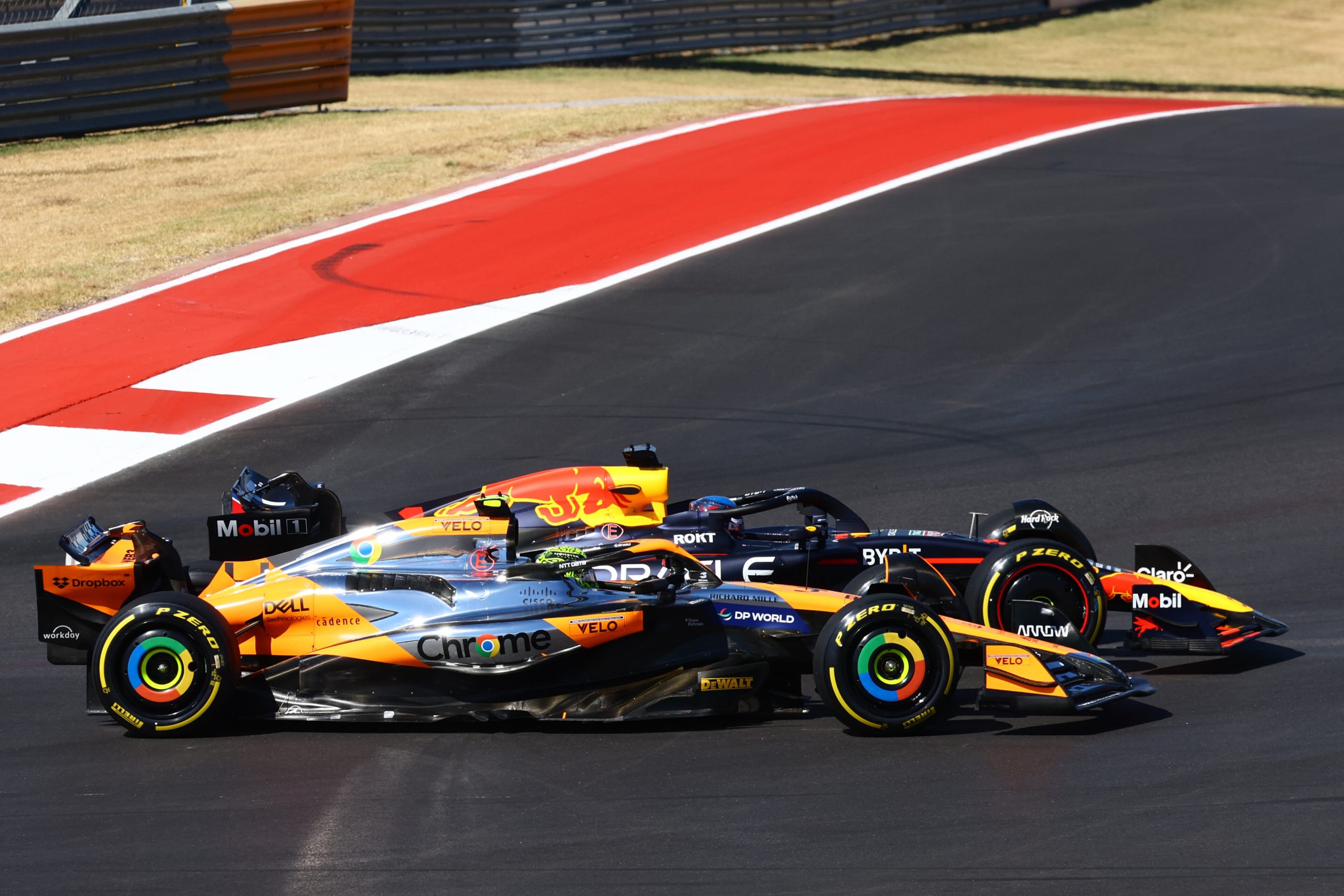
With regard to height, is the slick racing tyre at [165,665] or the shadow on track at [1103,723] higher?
the slick racing tyre at [165,665]

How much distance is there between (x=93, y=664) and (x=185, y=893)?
1657mm

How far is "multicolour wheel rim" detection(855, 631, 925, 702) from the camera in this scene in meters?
6.50

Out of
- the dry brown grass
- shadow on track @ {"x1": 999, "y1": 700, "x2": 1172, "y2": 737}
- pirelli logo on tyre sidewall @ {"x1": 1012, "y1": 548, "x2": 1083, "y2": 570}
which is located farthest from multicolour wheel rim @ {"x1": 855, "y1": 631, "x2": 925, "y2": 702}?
the dry brown grass

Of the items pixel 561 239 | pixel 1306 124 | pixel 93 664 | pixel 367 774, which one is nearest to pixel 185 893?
pixel 367 774

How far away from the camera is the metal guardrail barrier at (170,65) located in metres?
19.6

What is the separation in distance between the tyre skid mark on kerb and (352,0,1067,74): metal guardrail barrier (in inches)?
361

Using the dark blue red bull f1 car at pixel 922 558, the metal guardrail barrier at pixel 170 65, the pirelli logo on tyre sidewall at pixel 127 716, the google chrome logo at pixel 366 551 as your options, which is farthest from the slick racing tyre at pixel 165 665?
the metal guardrail barrier at pixel 170 65

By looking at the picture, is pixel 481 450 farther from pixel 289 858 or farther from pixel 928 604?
pixel 289 858

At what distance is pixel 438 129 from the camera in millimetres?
21547

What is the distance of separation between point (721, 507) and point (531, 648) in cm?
137

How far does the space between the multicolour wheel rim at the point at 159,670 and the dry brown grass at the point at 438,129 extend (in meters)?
8.55

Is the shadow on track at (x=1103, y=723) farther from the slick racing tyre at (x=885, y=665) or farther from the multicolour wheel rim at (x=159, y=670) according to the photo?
the multicolour wheel rim at (x=159, y=670)

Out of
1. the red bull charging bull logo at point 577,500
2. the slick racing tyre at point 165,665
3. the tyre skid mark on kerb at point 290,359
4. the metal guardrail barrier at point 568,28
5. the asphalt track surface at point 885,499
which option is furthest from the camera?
the metal guardrail barrier at point 568,28

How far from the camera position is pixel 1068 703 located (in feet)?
21.4
